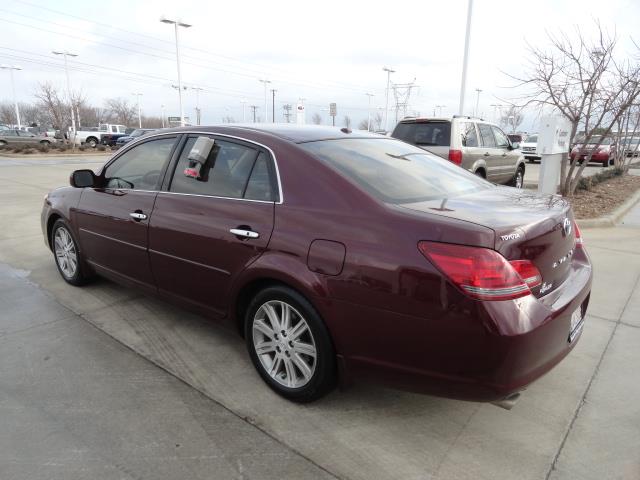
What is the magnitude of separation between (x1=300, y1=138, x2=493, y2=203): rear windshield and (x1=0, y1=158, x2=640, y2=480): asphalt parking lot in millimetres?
1238

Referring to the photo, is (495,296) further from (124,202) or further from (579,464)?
(124,202)

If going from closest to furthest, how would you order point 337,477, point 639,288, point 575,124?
1. point 337,477
2. point 639,288
3. point 575,124

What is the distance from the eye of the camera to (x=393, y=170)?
293 centimetres

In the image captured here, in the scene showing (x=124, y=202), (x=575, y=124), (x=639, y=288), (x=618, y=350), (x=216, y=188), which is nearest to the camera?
(x=216, y=188)

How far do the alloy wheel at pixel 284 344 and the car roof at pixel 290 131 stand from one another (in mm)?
1053

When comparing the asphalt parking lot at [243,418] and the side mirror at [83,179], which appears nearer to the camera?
the asphalt parking lot at [243,418]

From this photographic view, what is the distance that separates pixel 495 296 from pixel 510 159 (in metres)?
9.55

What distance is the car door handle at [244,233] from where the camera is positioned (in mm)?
2720

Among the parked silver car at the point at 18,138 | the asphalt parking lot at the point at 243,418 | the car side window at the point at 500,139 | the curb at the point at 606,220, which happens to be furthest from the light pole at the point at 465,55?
the parked silver car at the point at 18,138

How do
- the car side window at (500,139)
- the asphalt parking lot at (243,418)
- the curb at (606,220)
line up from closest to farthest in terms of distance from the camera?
the asphalt parking lot at (243,418) → the curb at (606,220) → the car side window at (500,139)

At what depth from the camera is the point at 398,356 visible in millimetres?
2248

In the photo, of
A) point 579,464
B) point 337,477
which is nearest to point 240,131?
point 337,477

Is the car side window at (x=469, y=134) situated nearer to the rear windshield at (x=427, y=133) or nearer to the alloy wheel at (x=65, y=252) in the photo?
the rear windshield at (x=427, y=133)

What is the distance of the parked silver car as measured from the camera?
3341cm
